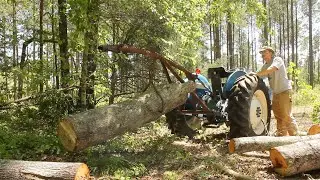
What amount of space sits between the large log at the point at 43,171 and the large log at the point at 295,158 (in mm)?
2483

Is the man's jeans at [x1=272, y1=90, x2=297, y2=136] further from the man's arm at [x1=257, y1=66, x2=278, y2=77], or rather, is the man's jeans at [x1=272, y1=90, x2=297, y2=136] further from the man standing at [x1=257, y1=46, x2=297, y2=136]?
the man's arm at [x1=257, y1=66, x2=278, y2=77]

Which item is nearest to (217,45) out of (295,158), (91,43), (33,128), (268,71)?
(268,71)

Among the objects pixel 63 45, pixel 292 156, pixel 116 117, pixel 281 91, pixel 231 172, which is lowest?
pixel 231 172

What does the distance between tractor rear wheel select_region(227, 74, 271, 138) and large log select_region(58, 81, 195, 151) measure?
850 millimetres

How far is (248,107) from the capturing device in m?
6.32

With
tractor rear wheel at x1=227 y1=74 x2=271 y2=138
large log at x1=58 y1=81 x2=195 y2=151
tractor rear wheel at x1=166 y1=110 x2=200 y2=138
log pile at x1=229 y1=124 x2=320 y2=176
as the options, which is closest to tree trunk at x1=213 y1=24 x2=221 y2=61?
tractor rear wheel at x1=166 y1=110 x2=200 y2=138

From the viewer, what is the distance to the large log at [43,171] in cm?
394

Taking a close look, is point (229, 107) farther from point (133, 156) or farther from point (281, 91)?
point (133, 156)

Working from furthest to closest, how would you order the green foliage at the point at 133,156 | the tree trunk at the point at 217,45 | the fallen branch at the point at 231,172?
1. the tree trunk at the point at 217,45
2. the green foliage at the point at 133,156
3. the fallen branch at the point at 231,172

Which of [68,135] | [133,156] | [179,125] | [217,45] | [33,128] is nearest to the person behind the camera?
[68,135]

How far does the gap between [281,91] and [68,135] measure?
4.48 metres

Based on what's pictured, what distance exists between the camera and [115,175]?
15.0ft

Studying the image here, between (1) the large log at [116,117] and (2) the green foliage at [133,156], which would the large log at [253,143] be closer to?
(2) the green foliage at [133,156]

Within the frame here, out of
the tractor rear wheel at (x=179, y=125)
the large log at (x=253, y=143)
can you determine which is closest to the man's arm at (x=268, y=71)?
the large log at (x=253, y=143)
